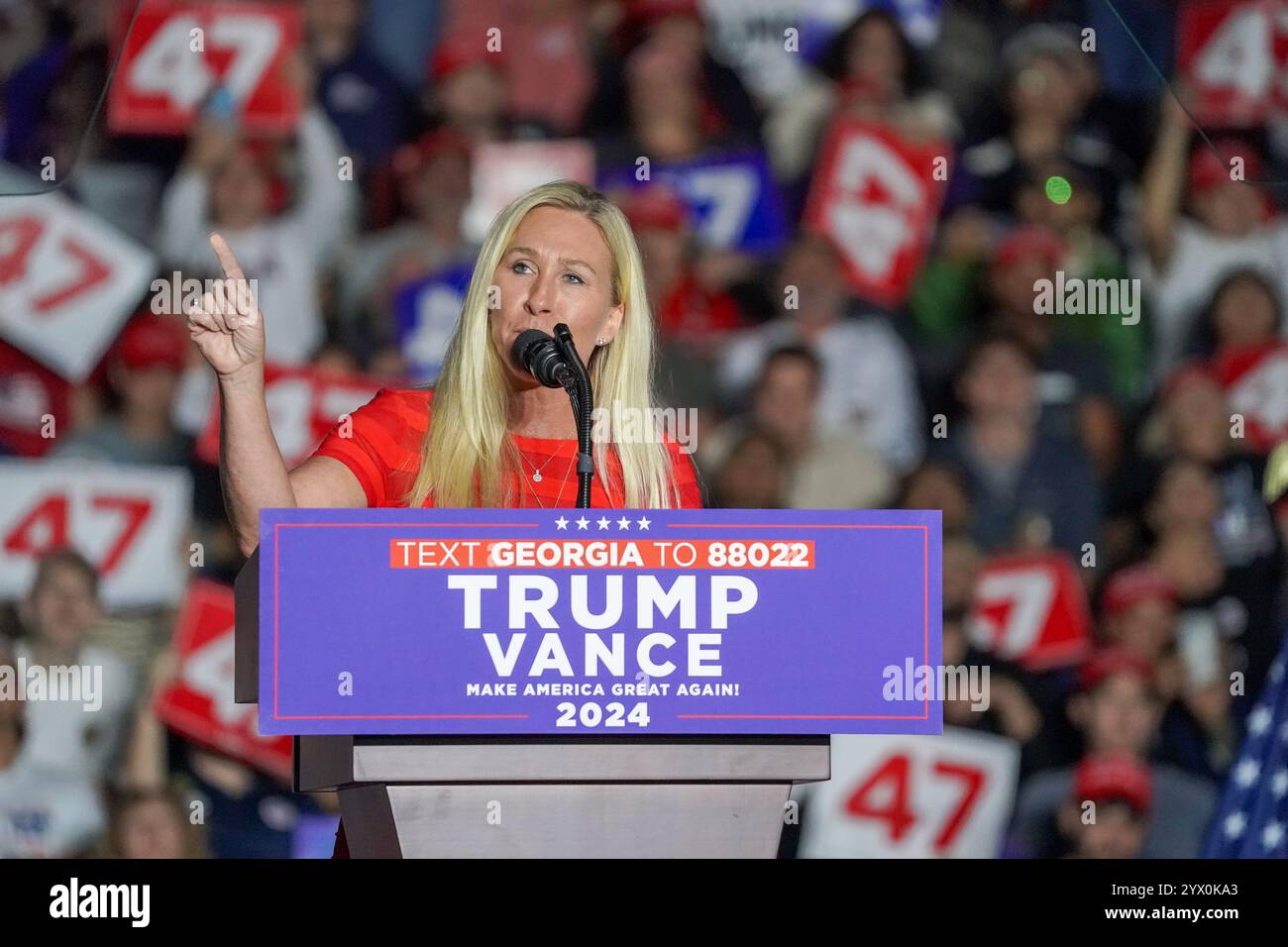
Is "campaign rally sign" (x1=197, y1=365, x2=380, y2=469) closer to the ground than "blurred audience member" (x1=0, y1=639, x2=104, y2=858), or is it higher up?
higher up

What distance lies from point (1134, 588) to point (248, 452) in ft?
9.69

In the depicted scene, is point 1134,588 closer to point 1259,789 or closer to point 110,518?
point 1259,789

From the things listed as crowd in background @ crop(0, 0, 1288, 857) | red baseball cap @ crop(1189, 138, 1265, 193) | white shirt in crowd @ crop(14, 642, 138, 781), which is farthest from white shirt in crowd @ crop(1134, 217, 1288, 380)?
white shirt in crowd @ crop(14, 642, 138, 781)

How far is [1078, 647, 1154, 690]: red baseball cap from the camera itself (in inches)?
172

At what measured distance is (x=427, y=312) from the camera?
4.45 metres

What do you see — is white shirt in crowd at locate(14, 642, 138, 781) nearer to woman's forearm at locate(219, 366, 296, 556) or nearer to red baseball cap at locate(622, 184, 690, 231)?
red baseball cap at locate(622, 184, 690, 231)

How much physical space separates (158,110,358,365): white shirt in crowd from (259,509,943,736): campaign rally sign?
264 centimetres

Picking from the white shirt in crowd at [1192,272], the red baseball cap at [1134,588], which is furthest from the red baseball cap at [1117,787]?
the white shirt in crowd at [1192,272]

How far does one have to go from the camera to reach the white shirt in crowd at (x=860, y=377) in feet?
14.6

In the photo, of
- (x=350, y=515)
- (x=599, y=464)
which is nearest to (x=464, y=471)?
(x=599, y=464)

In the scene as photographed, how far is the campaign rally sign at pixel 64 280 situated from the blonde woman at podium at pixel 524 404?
231cm

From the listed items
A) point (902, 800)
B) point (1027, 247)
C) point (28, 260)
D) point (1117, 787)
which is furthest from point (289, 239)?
point (1117, 787)

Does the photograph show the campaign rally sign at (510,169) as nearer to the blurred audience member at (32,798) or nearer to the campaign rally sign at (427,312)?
the campaign rally sign at (427,312)

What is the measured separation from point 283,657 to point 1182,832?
118 inches
